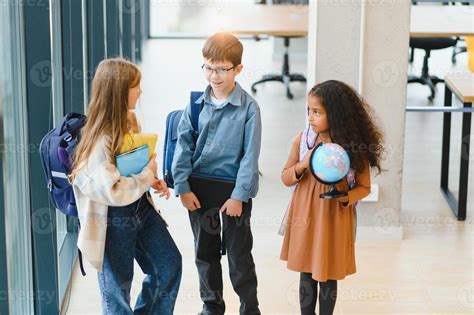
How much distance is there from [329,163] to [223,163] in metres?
0.50

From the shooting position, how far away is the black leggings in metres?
4.24

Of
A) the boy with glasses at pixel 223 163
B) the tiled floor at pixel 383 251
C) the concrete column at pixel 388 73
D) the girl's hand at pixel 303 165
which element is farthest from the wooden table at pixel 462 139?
the boy with glasses at pixel 223 163

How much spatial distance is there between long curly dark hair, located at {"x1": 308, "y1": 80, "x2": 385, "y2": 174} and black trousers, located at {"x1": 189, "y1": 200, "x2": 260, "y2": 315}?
54cm

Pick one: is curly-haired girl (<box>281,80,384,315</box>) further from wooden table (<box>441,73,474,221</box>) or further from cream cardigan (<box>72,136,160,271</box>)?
wooden table (<box>441,73,474,221</box>)

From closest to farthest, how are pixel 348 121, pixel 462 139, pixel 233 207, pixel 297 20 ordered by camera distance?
pixel 348 121 < pixel 233 207 < pixel 462 139 < pixel 297 20

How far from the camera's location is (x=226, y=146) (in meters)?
4.13

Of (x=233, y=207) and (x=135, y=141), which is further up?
(x=135, y=141)

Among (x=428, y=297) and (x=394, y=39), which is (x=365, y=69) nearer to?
(x=394, y=39)

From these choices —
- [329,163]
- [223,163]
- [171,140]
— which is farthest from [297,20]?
[329,163]

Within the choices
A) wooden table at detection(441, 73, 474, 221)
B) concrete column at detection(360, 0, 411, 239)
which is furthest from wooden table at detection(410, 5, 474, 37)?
concrete column at detection(360, 0, 411, 239)

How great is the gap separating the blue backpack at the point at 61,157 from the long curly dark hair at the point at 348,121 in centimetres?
103

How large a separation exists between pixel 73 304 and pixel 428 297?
185 cm

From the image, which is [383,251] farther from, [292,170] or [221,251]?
[292,170]

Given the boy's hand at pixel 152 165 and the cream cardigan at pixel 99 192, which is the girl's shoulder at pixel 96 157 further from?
the boy's hand at pixel 152 165
